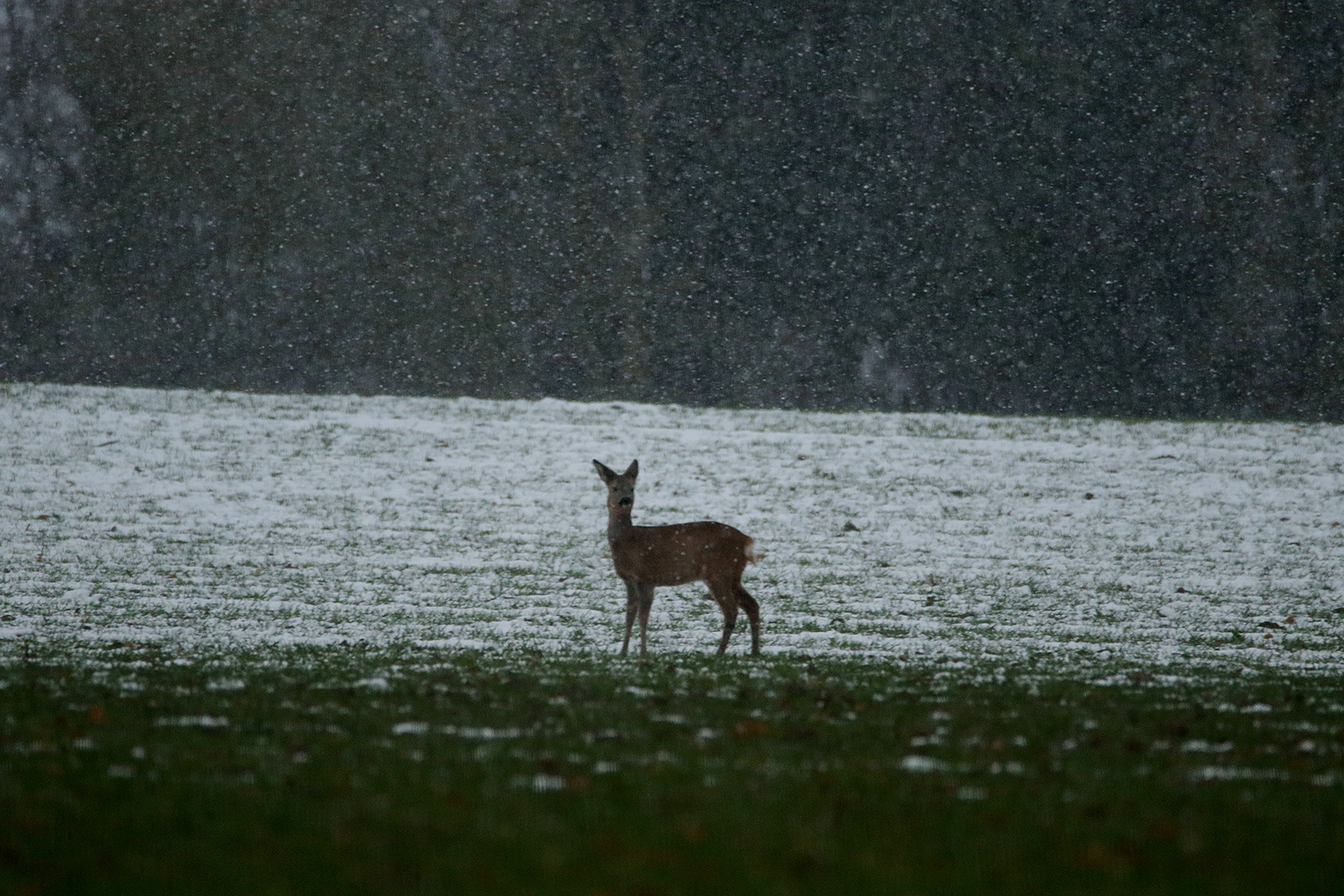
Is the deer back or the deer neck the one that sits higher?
the deer neck

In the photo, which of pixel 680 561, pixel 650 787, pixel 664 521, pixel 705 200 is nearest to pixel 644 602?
pixel 680 561

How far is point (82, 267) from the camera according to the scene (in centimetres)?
2998

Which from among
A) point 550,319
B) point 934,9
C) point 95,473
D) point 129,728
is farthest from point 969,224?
point 129,728

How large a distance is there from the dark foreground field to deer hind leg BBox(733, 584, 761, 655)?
238cm

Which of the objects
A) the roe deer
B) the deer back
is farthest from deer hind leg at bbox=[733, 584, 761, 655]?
the deer back

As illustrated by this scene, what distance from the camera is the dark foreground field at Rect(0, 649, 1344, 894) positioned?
4.01 meters

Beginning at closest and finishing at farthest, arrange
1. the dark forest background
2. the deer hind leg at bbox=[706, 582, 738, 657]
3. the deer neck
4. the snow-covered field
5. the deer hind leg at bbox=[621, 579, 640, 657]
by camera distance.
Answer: the deer hind leg at bbox=[621, 579, 640, 657], the deer hind leg at bbox=[706, 582, 738, 657], the deer neck, the snow-covered field, the dark forest background

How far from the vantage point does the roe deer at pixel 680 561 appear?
1070cm

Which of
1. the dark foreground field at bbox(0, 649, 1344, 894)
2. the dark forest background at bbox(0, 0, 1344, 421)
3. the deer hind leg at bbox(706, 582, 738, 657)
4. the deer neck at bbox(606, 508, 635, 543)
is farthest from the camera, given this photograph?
the dark forest background at bbox(0, 0, 1344, 421)

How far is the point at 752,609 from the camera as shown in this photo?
11.0 m

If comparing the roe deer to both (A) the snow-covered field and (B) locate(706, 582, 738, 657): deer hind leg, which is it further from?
(A) the snow-covered field

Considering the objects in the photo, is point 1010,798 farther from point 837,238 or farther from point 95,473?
point 837,238

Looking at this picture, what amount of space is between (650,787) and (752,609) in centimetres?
581

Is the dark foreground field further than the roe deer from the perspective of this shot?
No
